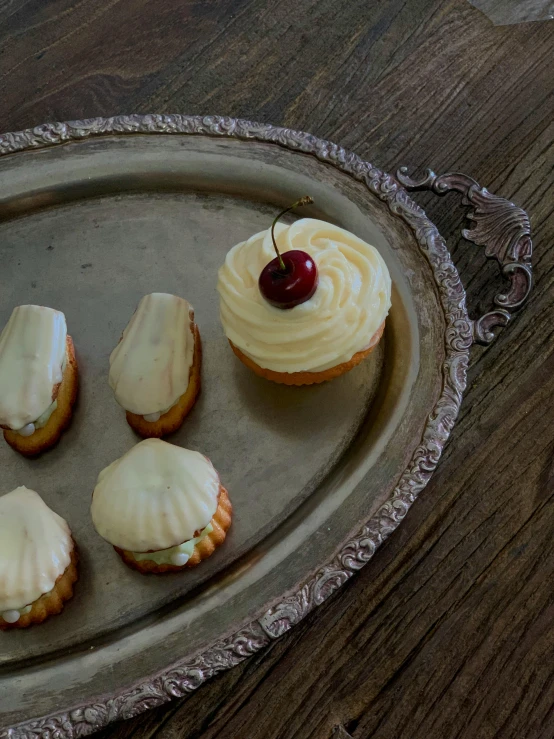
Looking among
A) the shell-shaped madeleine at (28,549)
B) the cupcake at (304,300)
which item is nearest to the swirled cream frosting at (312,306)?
the cupcake at (304,300)

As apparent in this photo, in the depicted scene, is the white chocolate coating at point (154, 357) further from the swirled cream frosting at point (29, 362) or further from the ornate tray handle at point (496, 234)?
the ornate tray handle at point (496, 234)

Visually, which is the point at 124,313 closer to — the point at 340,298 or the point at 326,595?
the point at 340,298

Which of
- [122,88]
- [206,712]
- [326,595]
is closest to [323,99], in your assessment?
[122,88]

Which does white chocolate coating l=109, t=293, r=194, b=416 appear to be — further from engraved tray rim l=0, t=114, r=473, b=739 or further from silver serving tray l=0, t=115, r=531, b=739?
engraved tray rim l=0, t=114, r=473, b=739

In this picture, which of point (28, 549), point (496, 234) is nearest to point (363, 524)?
point (28, 549)

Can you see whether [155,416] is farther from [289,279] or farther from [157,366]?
[289,279]
